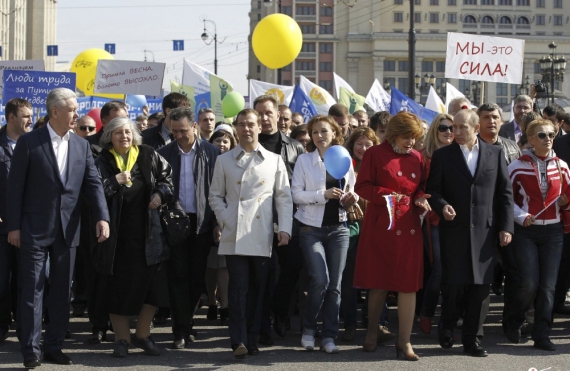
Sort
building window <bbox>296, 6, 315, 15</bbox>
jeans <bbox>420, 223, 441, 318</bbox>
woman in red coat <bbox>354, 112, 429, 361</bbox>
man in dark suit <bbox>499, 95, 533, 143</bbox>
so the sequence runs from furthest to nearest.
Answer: building window <bbox>296, 6, 315, 15</bbox>
man in dark suit <bbox>499, 95, 533, 143</bbox>
jeans <bbox>420, 223, 441, 318</bbox>
woman in red coat <bbox>354, 112, 429, 361</bbox>

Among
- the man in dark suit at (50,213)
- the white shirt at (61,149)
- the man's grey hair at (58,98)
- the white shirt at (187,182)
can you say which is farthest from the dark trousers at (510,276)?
the man's grey hair at (58,98)

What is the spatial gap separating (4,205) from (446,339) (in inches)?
172

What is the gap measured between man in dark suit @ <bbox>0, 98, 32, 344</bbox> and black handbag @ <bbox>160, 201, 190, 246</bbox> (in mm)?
1548

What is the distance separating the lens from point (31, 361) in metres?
6.87

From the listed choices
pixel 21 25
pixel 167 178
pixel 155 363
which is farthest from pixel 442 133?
pixel 21 25

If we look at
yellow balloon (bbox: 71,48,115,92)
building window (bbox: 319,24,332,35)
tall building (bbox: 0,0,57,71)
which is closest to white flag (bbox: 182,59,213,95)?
yellow balloon (bbox: 71,48,115,92)

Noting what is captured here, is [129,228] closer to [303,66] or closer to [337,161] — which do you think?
[337,161]

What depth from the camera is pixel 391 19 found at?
12081cm

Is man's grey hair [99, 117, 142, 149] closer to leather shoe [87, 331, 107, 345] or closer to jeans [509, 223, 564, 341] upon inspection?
leather shoe [87, 331, 107, 345]

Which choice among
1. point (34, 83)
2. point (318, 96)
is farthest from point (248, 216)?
point (318, 96)

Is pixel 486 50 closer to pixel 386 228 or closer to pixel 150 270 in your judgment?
pixel 386 228

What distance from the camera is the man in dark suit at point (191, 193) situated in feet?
26.6

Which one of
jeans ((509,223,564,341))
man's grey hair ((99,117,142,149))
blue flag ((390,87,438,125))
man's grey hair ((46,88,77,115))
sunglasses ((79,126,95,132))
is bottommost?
jeans ((509,223,564,341))

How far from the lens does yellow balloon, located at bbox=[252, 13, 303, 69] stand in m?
15.9
